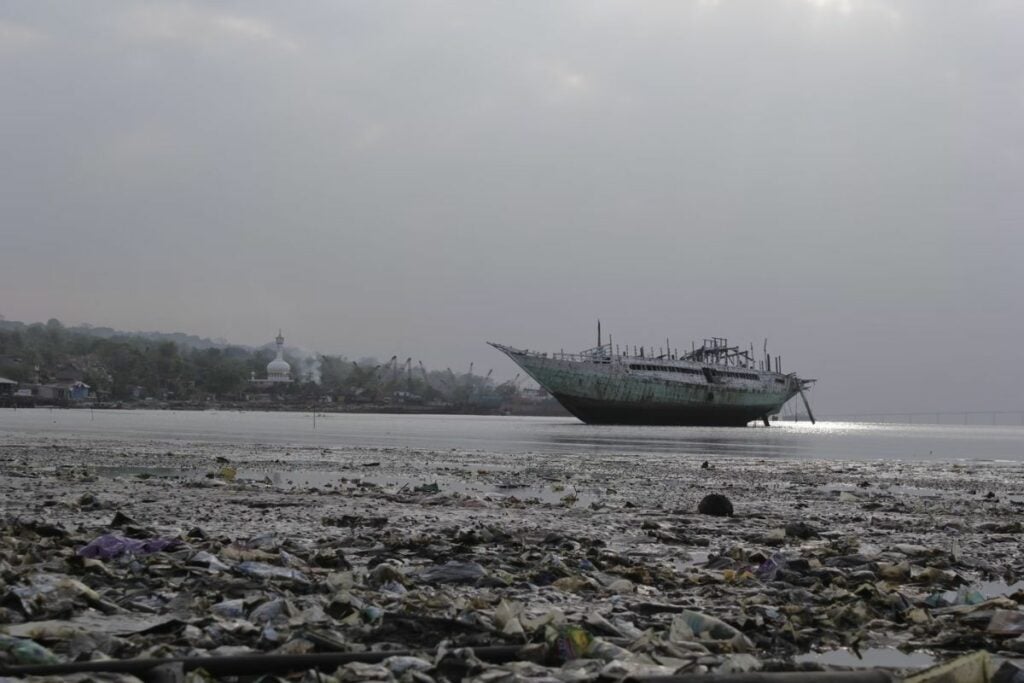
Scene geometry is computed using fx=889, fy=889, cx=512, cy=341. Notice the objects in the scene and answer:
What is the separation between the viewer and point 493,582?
22.5 feet

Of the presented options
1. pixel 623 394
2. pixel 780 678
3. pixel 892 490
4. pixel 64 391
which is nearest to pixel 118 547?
pixel 780 678

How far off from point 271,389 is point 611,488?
593ft

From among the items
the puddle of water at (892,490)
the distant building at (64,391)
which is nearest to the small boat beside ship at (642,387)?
the puddle of water at (892,490)

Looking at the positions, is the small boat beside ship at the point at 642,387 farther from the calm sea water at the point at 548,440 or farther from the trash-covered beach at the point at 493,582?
the trash-covered beach at the point at 493,582

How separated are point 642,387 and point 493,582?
76.4m

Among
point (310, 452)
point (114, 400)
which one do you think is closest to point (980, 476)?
point (310, 452)

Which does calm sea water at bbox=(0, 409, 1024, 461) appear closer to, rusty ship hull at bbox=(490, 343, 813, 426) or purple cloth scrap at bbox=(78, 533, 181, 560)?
rusty ship hull at bbox=(490, 343, 813, 426)

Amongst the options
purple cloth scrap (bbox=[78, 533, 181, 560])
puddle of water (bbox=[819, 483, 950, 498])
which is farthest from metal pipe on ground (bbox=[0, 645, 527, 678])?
puddle of water (bbox=[819, 483, 950, 498])

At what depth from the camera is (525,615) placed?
5.46 meters

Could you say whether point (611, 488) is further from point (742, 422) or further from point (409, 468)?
point (742, 422)

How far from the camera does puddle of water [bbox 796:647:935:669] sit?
187 inches

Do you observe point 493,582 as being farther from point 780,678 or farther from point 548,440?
point 548,440

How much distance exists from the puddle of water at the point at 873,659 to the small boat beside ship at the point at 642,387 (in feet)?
252

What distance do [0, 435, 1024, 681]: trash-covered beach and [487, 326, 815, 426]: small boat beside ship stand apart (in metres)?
67.4
